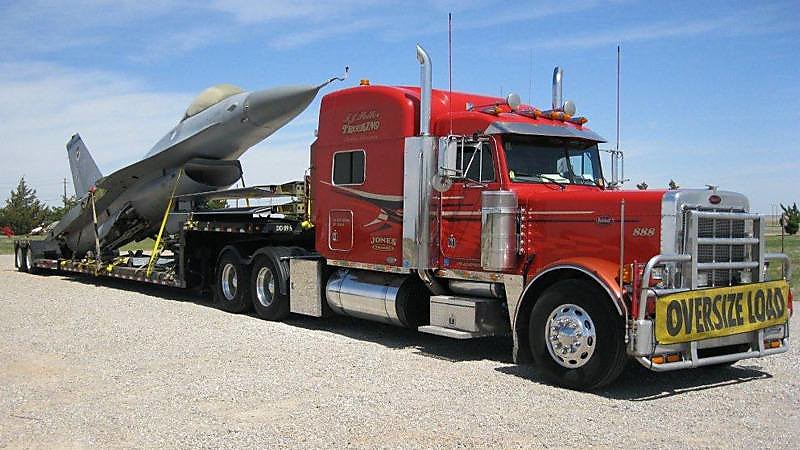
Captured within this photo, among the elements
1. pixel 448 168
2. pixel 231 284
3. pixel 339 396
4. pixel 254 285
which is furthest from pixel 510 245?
pixel 231 284

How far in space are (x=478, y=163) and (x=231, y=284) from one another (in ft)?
20.1

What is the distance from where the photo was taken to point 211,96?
650 inches

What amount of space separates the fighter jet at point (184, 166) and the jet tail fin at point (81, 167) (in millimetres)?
339

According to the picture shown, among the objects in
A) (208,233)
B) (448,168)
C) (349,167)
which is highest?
(349,167)

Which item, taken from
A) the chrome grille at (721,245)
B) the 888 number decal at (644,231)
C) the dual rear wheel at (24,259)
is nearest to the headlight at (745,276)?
the chrome grille at (721,245)

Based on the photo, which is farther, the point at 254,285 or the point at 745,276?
the point at 254,285

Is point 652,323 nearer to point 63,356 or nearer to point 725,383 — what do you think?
point 725,383

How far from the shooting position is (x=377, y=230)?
1066 centimetres

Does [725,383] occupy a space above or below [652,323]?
below

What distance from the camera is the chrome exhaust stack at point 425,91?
9707 millimetres

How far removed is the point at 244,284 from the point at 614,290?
737cm

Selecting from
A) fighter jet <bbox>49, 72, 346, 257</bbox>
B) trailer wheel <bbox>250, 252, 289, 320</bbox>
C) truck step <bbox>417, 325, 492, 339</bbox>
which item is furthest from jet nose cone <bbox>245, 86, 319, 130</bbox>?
truck step <bbox>417, 325, 492, 339</bbox>

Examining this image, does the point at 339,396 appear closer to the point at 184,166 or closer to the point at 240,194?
the point at 240,194

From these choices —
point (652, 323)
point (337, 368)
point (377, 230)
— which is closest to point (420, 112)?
point (377, 230)
